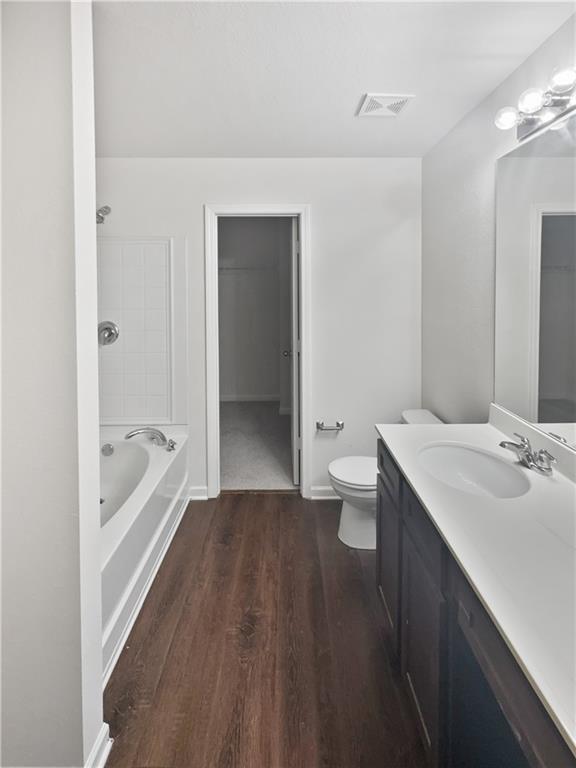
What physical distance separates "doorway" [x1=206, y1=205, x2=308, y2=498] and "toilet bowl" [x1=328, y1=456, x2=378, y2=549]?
0.70 metres

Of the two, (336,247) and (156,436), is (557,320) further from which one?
(156,436)

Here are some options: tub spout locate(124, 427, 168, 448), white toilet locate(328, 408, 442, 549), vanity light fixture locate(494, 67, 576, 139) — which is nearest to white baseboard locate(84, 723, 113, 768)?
white toilet locate(328, 408, 442, 549)

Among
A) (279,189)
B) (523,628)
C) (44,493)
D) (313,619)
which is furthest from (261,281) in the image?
(523,628)

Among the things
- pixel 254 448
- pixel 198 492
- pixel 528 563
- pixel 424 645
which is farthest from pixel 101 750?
pixel 254 448

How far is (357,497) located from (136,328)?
1.95 metres

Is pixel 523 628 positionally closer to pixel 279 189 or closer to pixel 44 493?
pixel 44 493

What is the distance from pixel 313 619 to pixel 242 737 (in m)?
0.63

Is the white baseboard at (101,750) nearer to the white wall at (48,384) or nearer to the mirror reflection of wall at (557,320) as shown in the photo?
the white wall at (48,384)

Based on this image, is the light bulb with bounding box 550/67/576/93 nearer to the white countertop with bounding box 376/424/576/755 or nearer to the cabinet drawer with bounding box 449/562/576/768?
the white countertop with bounding box 376/424/576/755

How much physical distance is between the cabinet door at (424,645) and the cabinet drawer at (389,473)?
0.18 metres

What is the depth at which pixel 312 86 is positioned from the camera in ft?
7.18

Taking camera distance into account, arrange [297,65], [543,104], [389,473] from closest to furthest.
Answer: [543,104], [389,473], [297,65]

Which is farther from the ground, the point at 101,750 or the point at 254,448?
the point at 254,448

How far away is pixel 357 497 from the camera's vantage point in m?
2.56
